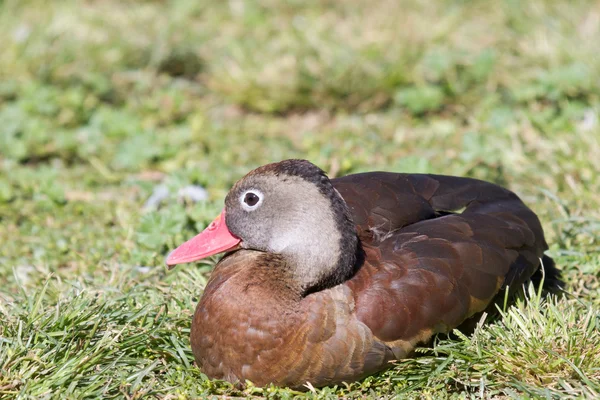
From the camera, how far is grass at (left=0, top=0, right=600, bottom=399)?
10.7 ft

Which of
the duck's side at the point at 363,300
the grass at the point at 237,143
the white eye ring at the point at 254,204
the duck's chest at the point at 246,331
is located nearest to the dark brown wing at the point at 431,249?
the duck's side at the point at 363,300

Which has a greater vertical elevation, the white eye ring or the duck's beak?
the white eye ring

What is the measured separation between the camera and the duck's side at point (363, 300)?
319 centimetres

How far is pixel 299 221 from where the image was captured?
329 centimetres

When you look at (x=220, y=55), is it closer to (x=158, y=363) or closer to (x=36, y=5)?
(x=36, y=5)

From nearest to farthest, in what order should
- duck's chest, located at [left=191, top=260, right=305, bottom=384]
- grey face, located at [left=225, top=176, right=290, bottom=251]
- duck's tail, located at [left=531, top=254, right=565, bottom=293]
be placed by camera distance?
duck's chest, located at [left=191, top=260, right=305, bottom=384] < grey face, located at [left=225, top=176, right=290, bottom=251] < duck's tail, located at [left=531, top=254, right=565, bottom=293]

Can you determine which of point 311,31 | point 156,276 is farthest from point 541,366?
point 311,31

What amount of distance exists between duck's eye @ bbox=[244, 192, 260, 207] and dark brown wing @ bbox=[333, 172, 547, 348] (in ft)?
1.59

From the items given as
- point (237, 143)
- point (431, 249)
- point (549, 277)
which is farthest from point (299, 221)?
point (237, 143)

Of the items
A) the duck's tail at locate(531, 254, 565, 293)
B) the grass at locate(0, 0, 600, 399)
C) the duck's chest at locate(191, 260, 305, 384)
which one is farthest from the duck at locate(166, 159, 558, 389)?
the duck's tail at locate(531, 254, 565, 293)

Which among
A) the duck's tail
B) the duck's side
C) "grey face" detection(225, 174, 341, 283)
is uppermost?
"grey face" detection(225, 174, 341, 283)

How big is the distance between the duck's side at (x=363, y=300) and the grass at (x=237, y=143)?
0.37 feet

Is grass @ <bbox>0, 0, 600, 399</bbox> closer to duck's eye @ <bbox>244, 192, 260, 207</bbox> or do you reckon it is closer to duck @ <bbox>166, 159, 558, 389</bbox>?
duck @ <bbox>166, 159, 558, 389</bbox>

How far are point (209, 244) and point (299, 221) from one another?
50 cm
